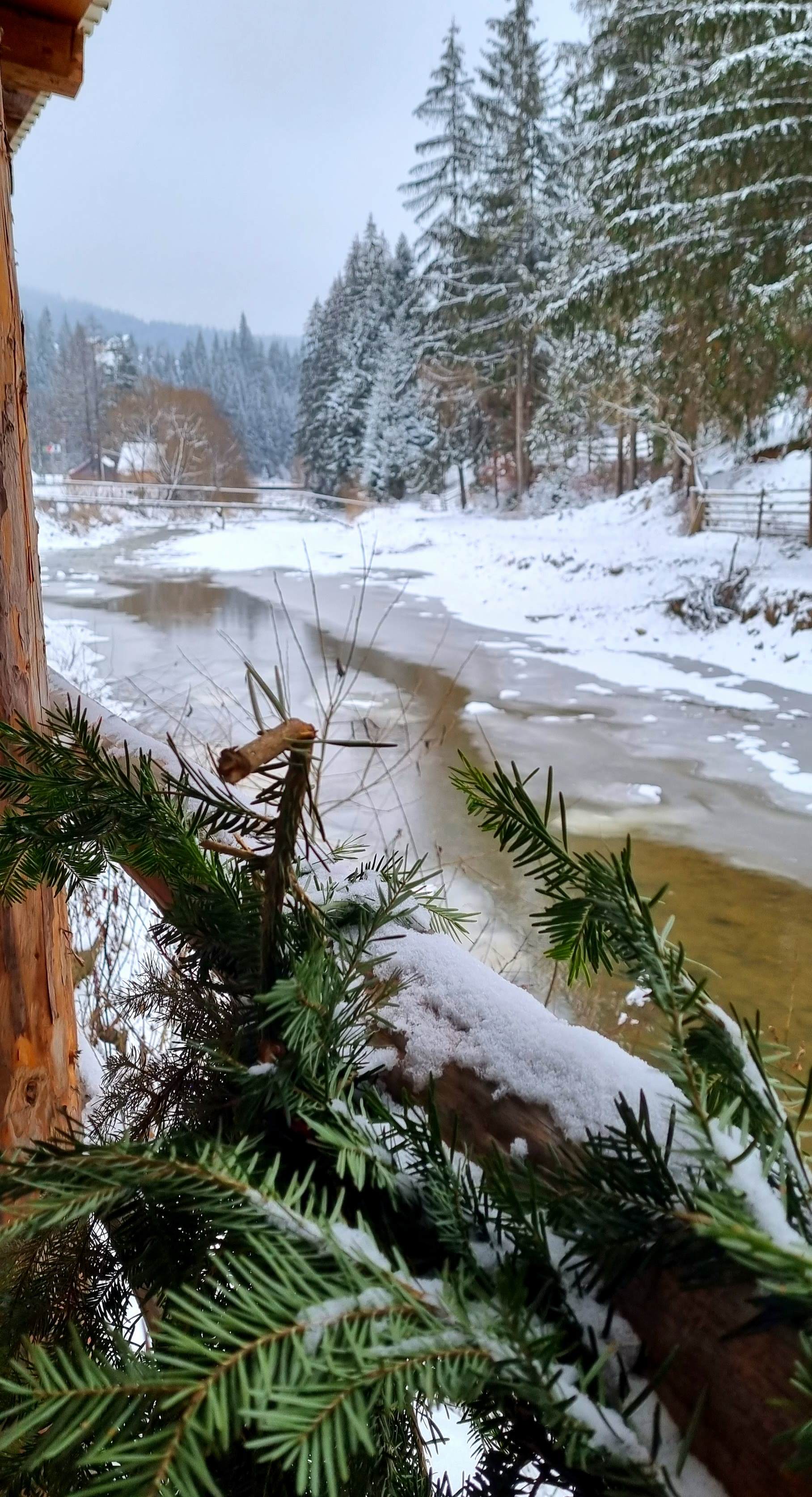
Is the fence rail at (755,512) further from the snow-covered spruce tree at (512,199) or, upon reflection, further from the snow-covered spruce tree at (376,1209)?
the snow-covered spruce tree at (376,1209)

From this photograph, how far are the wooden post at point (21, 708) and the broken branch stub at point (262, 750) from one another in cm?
85

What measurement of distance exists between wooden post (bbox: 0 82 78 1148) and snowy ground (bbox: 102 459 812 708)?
2210 mm

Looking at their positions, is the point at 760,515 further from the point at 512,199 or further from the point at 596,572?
the point at 512,199

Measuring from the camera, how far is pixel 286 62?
35.2 m

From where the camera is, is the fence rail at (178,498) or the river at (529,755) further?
the fence rail at (178,498)

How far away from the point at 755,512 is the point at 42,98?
9826 mm

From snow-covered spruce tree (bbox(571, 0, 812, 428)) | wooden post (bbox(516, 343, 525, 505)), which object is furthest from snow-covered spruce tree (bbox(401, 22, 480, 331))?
snow-covered spruce tree (bbox(571, 0, 812, 428))

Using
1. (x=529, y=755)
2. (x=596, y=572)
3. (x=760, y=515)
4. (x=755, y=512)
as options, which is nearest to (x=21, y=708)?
(x=529, y=755)

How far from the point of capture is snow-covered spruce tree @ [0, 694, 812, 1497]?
0.67 feet

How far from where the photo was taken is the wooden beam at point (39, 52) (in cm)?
138

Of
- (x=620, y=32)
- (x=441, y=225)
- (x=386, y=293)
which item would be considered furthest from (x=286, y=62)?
(x=620, y=32)

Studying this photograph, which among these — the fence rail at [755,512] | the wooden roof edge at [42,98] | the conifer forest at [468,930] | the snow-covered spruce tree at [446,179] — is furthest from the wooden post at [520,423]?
the wooden roof edge at [42,98]

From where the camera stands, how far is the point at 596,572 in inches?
420

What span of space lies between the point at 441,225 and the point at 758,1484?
61.8ft
